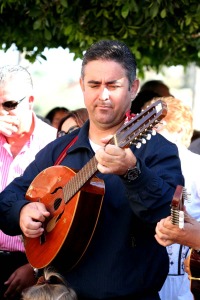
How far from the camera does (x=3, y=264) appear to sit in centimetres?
630

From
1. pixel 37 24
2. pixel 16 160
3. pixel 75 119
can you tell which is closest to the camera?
pixel 16 160

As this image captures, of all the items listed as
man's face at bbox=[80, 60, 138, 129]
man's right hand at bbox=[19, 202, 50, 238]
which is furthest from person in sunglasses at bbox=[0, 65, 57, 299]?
man's face at bbox=[80, 60, 138, 129]

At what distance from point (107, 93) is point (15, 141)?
68.4 inches

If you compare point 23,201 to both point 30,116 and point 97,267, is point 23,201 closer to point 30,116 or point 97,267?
point 97,267

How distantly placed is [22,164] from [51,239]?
1386 millimetres

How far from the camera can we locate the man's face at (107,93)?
494cm

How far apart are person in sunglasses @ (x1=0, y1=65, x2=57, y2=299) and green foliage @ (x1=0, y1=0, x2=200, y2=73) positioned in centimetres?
179

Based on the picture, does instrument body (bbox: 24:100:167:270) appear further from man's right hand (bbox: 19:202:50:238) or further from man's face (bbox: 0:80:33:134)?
man's face (bbox: 0:80:33:134)

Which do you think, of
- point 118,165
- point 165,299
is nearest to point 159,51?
point 165,299

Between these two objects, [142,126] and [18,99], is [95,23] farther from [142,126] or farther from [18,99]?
[142,126]

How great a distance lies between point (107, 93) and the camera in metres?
4.94

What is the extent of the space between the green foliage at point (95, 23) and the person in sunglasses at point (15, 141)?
5.87 ft

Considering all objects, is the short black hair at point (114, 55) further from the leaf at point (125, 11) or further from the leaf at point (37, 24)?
the leaf at point (37, 24)

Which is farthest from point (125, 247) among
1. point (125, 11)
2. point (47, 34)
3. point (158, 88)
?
point (158, 88)
